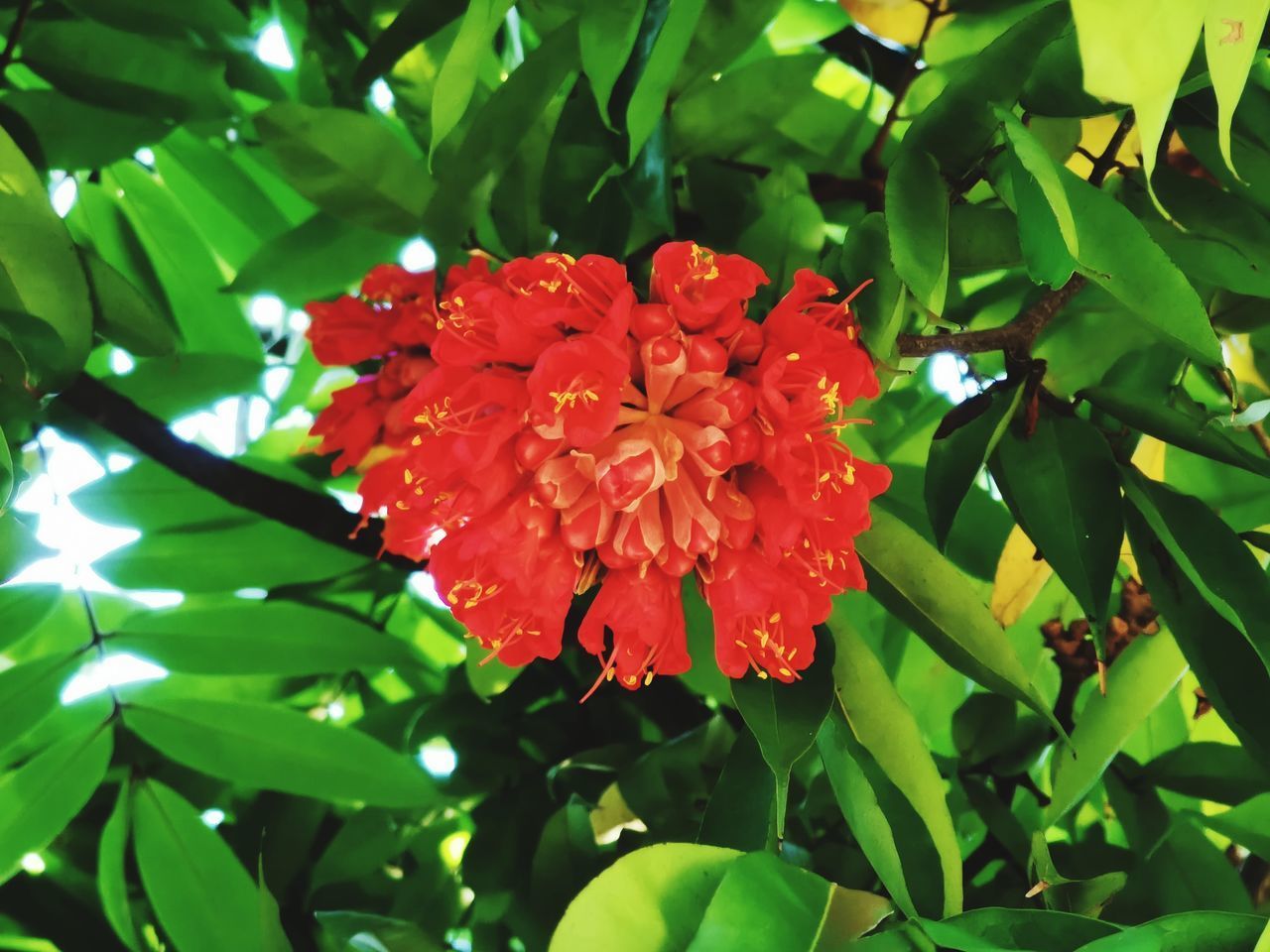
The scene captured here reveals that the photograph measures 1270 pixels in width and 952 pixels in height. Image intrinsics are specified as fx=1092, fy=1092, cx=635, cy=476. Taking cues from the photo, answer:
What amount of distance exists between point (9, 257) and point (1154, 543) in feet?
1.52

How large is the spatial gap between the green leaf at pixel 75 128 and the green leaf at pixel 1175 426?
0.49 meters

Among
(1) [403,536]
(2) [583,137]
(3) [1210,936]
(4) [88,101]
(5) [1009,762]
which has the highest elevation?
(4) [88,101]

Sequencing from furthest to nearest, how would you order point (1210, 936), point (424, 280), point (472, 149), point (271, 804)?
point (271, 804) → point (424, 280) → point (472, 149) → point (1210, 936)

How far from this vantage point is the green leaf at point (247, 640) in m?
0.58

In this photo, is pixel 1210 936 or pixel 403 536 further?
pixel 403 536

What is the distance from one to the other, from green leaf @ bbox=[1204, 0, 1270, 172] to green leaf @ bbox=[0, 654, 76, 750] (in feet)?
1.87

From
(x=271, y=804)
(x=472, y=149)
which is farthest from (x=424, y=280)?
(x=271, y=804)

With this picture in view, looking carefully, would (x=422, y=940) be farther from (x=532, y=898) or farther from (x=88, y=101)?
(x=88, y=101)

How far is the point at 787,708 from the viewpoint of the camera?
403mm

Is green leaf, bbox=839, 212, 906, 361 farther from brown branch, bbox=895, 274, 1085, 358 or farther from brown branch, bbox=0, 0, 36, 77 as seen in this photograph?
brown branch, bbox=0, 0, 36, 77

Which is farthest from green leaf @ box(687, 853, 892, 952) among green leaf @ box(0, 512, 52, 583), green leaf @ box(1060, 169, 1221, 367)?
green leaf @ box(0, 512, 52, 583)

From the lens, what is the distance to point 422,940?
51 centimetres

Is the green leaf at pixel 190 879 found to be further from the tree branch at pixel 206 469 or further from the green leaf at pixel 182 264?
the green leaf at pixel 182 264

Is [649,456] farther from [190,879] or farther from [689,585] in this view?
[190,879]
